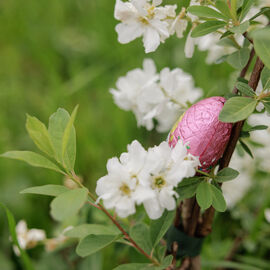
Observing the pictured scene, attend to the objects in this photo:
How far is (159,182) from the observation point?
558 mm

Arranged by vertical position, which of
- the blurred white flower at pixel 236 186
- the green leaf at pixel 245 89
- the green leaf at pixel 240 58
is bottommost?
the blurred white flower at pixel 236 186

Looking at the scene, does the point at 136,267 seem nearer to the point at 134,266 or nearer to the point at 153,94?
the point at 134,266

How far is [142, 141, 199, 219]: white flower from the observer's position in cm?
53

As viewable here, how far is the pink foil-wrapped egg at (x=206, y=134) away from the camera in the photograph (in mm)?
631

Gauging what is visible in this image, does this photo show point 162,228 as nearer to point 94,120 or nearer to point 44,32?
point 94,120

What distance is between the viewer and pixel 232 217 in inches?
48.8

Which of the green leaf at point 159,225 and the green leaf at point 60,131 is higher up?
the green leaf at point 60,131

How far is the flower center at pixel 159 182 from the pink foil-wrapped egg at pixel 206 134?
91 mm

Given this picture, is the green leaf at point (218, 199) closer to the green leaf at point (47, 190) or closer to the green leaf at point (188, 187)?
the green leaf at point (188, 187)

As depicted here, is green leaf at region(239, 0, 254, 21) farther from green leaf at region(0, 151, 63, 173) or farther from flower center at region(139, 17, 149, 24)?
green leaf at region(0, 151, 63, 173)

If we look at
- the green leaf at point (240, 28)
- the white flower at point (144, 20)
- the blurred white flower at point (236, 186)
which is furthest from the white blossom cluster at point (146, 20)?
the blurred white flower at point (236, 186)

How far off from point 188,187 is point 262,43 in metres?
0.25

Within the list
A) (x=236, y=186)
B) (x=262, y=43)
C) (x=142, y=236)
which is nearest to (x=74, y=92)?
(x=236, y=186)

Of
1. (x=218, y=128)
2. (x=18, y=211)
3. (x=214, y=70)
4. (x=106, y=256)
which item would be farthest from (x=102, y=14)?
(x=218, y=128)
